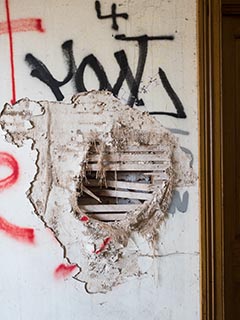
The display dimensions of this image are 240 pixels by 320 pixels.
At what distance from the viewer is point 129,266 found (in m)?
1.53

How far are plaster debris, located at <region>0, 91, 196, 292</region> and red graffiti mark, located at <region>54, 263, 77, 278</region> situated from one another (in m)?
0.02

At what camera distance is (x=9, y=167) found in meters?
1.49

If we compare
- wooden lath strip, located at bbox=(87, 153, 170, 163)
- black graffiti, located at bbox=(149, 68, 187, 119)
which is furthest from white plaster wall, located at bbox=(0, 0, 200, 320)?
wooden lath strip, located at bbox=(87, 153, 170, 163)

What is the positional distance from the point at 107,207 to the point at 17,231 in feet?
1.13

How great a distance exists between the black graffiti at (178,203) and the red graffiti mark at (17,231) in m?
0.53

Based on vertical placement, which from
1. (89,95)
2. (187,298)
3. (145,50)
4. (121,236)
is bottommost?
(187,298)

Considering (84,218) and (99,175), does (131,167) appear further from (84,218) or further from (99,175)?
(84,218)

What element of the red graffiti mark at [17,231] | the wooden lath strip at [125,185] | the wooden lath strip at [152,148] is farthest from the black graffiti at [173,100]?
the red graffiti mark at [17,231]

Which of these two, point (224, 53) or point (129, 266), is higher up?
point (224, 53)

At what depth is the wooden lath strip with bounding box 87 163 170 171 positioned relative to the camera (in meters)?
1.50

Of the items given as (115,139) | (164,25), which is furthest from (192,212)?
(164,25)

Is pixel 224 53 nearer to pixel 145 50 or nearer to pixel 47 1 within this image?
pixel 145 50

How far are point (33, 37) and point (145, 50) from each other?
16.6 inches

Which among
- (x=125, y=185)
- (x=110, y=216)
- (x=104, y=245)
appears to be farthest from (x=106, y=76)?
(x=104, y=245)
